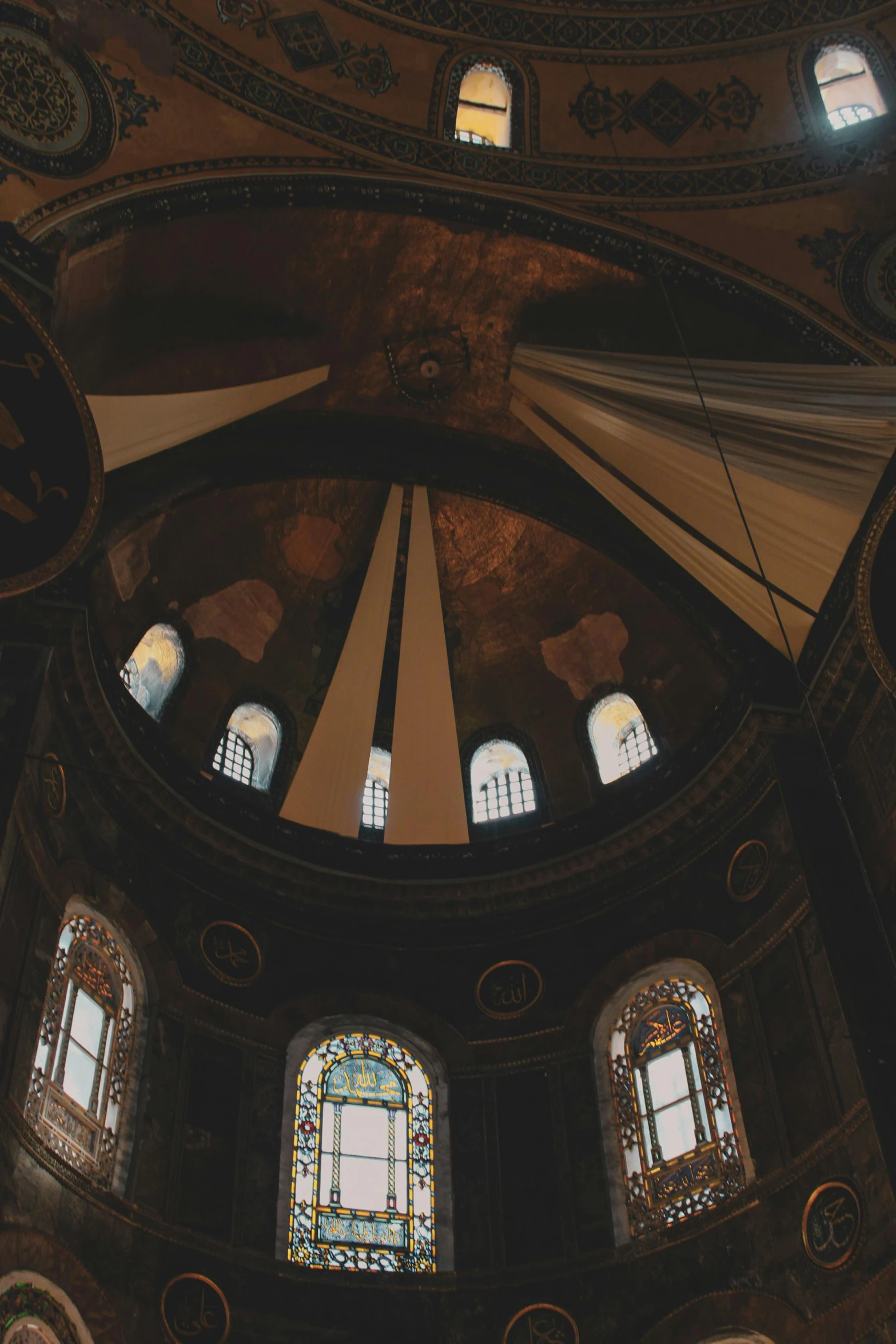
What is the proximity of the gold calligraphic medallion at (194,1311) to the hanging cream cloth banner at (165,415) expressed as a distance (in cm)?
601

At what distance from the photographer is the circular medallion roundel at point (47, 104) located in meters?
11.7

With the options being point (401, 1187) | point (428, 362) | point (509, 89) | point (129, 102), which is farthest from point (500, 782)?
point (129, 102)

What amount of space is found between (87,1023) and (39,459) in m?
4.45

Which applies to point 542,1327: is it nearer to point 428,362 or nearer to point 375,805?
point 375,805

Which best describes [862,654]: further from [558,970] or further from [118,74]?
[118,74]

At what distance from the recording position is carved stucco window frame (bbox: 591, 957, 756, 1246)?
34.6ft

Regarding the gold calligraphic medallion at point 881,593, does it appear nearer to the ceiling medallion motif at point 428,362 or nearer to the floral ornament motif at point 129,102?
the ceiling medallion motif at point 428,362

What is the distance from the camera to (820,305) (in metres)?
13.0

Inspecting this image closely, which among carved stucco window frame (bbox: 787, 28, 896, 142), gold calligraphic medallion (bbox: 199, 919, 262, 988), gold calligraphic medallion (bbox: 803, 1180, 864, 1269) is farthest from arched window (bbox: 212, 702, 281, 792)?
carved stucco window frame (bbox: 787, 28, 896, 142)

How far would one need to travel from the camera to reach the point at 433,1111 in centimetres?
1168

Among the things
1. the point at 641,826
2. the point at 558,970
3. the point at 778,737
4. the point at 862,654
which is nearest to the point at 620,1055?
the point at 558,970

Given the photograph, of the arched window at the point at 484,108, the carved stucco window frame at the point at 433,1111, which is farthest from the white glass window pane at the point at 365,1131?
the arched window at the point at 484,108

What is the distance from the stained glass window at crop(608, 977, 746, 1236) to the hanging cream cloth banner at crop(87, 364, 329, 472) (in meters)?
6.33

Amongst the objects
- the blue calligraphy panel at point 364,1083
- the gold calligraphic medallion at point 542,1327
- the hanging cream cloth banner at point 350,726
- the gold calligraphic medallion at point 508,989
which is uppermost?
the hanging cream cloth banner at point 350,726
